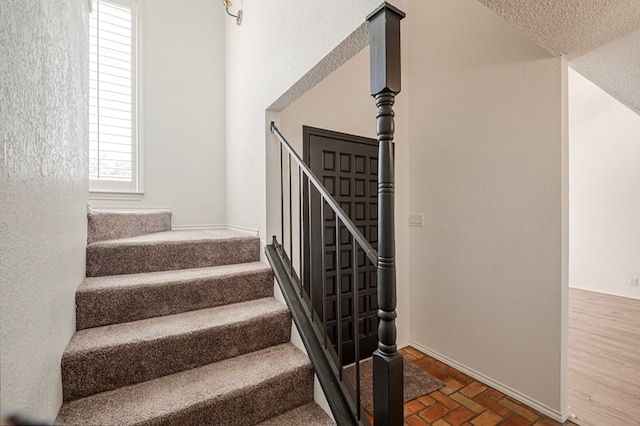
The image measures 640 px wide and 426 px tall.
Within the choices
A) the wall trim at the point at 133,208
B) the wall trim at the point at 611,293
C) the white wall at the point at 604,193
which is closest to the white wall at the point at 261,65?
the wall trim at the point at 133,208

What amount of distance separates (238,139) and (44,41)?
5.94 ft

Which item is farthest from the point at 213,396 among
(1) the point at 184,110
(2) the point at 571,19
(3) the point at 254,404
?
(1) the point at 184,110

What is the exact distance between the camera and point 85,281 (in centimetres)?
169

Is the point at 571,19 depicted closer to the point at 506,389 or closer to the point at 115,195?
the point at 506,389

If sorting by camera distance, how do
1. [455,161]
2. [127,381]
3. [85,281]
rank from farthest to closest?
[455,161] < [85,281] < [127,381]

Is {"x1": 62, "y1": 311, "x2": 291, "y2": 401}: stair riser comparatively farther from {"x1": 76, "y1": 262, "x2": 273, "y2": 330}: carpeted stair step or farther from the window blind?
the window blind

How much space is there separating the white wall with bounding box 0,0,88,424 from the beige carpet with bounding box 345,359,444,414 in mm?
1829

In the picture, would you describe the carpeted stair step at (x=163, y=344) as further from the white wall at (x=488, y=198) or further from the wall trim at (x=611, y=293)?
the wall trim at (x=611, y=293)

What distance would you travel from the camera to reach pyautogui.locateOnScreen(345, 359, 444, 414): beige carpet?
217 cm

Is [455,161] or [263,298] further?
[455,161]

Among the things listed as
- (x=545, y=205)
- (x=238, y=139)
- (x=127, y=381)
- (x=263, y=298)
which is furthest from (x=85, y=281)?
(x=545, y=205)

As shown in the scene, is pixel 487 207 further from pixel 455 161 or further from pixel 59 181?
pixel 59 181

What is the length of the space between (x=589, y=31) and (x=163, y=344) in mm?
2749

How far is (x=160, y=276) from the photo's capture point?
6.07 feet
